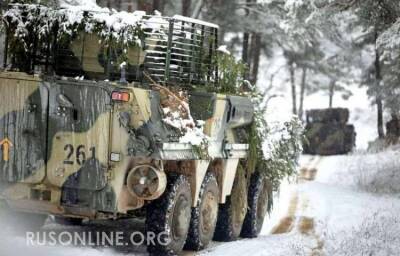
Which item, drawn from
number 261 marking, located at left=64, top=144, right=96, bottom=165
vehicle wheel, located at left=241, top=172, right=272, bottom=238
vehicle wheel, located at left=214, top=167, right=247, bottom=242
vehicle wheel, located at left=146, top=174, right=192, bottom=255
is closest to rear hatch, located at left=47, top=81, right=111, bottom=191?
number 261 marking, located at left=64, top=144, right=96, bottom=165

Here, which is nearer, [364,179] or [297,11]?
A: [297,11]

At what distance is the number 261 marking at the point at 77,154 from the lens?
8.13 metres

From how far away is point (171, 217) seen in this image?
345 inches

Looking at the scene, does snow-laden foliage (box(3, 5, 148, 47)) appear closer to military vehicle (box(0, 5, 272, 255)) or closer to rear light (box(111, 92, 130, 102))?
military vehicle (box(0, 5, 272, 255))


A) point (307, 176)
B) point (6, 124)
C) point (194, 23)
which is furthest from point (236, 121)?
point (307, 176)

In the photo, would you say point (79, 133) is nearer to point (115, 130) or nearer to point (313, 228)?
point (115, 130)

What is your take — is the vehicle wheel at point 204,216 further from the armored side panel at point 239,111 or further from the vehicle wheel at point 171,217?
the armored side panel at point 239,111

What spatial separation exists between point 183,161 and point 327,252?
88.1 inches

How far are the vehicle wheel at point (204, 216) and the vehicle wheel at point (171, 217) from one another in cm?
40

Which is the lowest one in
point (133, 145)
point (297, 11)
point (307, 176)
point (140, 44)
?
point (307, 176)

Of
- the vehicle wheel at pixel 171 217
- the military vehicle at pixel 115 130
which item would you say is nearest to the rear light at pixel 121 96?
the military vehicle at pixel 115 130

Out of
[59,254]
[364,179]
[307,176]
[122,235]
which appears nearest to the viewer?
[59,254]

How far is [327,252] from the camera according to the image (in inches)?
373

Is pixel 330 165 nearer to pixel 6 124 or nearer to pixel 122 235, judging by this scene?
pixel 122 235
